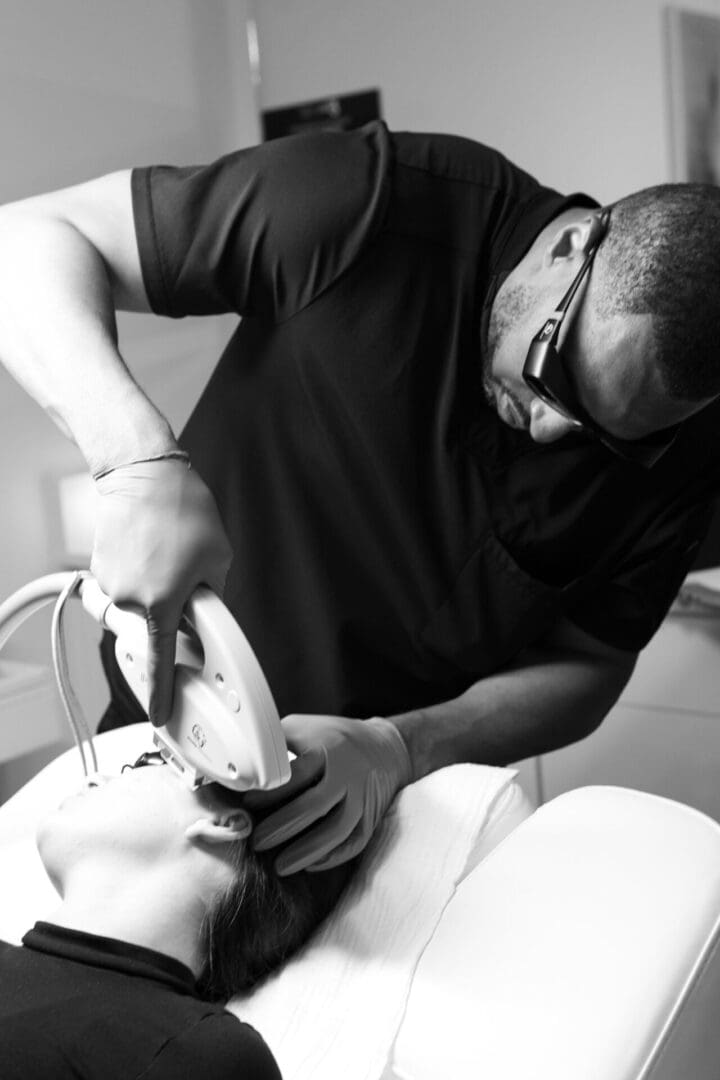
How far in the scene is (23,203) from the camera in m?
1.28

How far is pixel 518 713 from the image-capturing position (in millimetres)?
1463

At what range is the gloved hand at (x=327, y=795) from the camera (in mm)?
1120

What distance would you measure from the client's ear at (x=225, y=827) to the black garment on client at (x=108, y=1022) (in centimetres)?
12

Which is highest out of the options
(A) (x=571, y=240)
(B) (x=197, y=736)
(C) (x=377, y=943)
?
(A) (x=571, y=240)

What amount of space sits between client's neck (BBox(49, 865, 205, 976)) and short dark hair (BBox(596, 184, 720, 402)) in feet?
2.37

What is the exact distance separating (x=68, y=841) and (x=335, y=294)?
27.1 inches

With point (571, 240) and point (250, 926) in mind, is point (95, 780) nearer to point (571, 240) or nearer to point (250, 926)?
point (250, 926)

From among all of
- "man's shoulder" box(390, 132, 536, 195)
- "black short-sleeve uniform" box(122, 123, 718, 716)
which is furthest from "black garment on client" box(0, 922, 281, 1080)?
"man's shoulder" box(390, 132, 536, 195)

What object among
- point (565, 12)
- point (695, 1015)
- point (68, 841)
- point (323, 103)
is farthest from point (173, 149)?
point (695, 1015)

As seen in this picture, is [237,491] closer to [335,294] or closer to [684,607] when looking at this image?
[335,294]

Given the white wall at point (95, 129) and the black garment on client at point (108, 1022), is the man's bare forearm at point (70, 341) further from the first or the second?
the white wall at point (95, 129)

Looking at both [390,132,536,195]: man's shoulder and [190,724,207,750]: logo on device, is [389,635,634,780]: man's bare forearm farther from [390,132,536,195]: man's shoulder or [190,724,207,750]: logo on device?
[390,132,536,195]: man's shoulder

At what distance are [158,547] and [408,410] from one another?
1.63 ft

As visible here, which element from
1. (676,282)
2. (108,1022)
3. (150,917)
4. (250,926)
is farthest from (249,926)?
(676,282)
